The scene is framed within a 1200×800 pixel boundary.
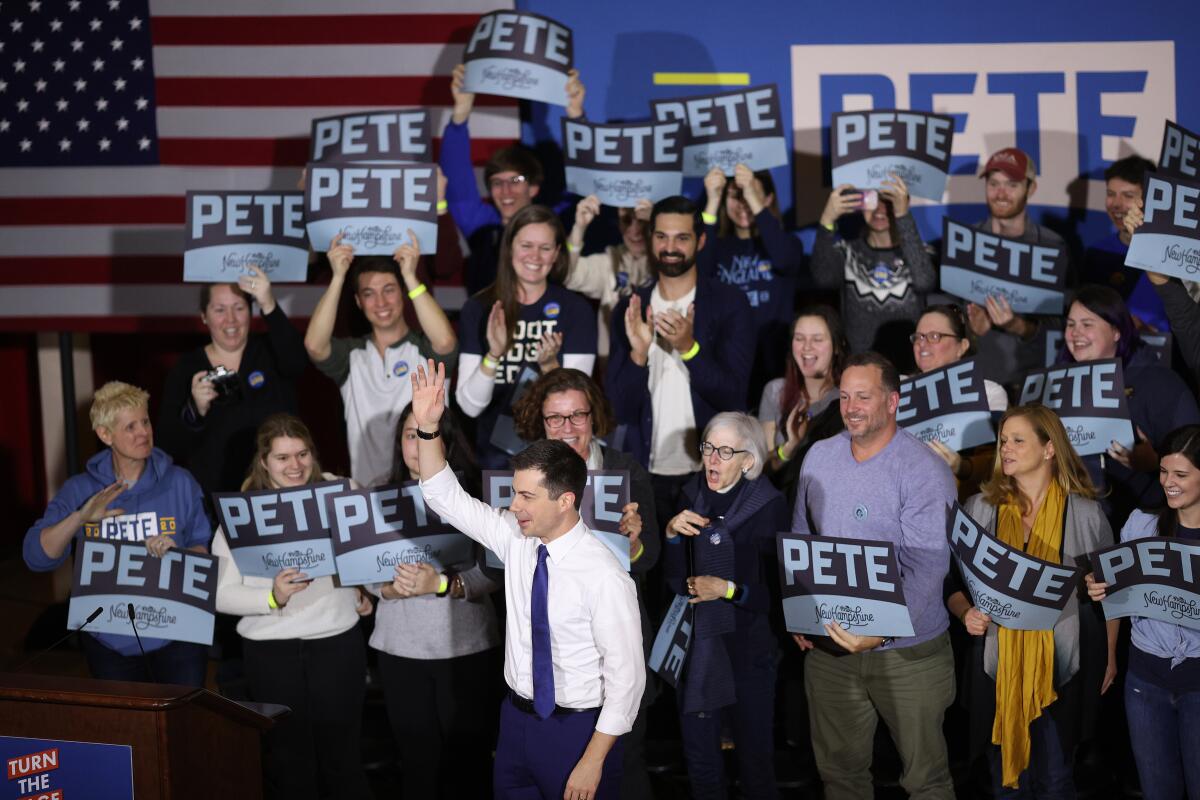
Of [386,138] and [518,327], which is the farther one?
[386,138]

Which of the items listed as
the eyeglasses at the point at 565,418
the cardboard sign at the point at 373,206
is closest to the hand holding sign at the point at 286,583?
the eyeglasses at the point at 565,418

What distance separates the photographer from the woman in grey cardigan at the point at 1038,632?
441cm

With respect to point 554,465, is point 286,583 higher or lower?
lower

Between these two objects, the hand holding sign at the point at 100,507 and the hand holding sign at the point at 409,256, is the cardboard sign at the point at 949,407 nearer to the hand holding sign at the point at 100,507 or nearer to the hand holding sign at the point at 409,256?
the hand holding sign at the point at 409,256

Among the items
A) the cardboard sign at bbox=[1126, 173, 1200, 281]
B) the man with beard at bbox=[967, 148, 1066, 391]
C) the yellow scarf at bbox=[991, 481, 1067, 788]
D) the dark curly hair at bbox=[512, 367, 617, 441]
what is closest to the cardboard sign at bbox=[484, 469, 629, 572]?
the dark curly hair at bbox=[512, 367, 617, 441]

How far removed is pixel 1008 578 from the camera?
4.16m

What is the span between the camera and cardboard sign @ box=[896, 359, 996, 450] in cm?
480

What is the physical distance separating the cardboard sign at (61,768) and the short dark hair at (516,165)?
3406 mm

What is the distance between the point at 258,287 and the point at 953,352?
313 cm

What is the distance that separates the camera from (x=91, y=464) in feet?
16.5

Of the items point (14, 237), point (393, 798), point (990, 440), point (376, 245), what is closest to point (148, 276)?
point (14, 237)

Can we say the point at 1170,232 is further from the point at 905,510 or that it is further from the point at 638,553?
the point at 638,553

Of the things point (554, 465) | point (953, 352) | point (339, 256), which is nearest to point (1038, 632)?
point (953, 352)

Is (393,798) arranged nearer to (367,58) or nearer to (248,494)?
(248,494)
